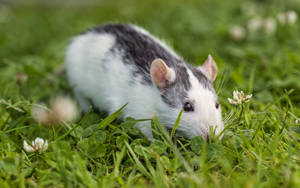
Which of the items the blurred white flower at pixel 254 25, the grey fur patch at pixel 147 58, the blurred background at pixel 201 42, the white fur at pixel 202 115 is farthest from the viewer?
the blurred white flower at pixel 254 25

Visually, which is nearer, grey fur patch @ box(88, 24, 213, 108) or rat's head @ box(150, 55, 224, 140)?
rat's head @ box(150, 55, 224, 140)

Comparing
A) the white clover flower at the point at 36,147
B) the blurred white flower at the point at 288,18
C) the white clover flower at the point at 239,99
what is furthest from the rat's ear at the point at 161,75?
the blurred white flower at the point at 288,18

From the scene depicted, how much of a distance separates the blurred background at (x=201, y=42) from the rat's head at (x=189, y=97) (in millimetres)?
424

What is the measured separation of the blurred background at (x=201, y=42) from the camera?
4.74m

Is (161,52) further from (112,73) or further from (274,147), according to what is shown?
(274,147)

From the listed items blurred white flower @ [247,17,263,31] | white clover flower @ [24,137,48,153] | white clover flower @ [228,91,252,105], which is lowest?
white clover flower @ [24,137,48,153]

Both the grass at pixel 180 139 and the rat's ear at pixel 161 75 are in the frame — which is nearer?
the grass at pixel 180 139

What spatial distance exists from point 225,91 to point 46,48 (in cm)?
379

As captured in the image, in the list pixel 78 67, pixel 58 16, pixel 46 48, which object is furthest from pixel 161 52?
pixel 58 16

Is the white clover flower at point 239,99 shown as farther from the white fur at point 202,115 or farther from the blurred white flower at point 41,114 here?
the blurred white flower at point 41,114

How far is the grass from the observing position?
278 centimetres

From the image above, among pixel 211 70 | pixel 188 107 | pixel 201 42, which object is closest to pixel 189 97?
pixel 188 107

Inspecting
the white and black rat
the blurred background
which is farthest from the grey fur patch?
the blurred background

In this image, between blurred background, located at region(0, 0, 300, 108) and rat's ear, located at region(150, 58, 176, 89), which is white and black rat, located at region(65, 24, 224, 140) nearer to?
rat's ear, located at region(150, 58, 176, 89)
